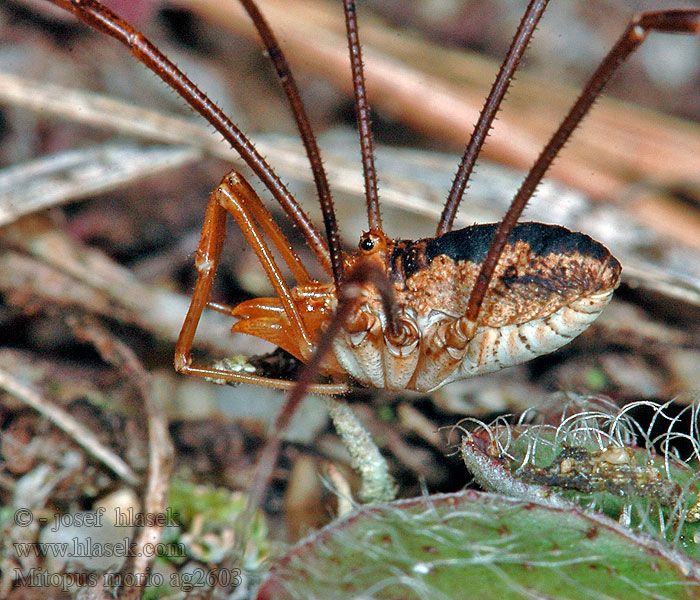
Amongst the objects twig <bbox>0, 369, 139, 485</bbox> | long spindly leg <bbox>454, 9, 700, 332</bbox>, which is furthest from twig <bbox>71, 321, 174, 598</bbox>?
long spindly leg <bbox>454, 9, 700, 332</bbox>

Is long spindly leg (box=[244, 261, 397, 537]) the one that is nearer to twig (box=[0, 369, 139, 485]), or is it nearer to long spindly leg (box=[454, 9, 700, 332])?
long spindly leg (box=[454, 9, 700, 332])

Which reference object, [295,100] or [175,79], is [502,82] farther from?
[175,79]

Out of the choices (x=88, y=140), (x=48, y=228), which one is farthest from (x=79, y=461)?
(x=88, y=140)

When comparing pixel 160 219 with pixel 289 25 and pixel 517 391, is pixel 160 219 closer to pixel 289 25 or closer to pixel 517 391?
pixel 289 25

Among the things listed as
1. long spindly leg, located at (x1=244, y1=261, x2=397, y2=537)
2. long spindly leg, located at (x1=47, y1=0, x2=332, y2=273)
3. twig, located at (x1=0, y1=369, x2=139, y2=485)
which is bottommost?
twig, located at (x1=0, y1=369, x2=139, y2=485)

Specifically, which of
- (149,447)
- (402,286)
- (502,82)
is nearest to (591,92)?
(502,82)

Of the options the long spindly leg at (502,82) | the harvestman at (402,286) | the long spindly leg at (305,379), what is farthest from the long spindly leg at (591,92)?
the long spindly leg at (502,82)

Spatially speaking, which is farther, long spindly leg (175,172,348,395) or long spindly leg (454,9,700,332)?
long spindly leg (175,172,348,395)
